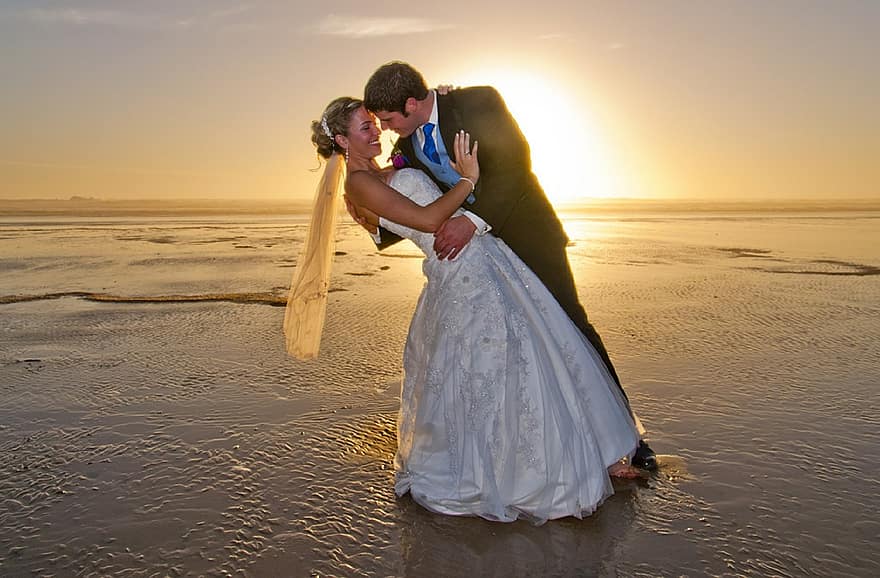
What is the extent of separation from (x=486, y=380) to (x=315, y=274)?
4.68ft

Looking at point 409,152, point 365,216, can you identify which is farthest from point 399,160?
point 365,216

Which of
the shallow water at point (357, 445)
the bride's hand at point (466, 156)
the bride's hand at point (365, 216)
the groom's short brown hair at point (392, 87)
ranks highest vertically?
the groom's short brown hair at point (392, 87)

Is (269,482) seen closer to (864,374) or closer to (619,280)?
(864,374)

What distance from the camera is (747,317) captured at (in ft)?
26.1

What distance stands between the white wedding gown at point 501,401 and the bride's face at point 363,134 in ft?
0.69

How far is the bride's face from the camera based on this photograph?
11.4 feet

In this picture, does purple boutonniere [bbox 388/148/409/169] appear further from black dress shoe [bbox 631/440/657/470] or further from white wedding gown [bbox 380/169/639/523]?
black dress shoe [bbox 631/440/657/470]

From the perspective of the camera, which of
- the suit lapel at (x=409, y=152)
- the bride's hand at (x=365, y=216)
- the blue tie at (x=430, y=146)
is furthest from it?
the bride's hand at (x=365, y=216)

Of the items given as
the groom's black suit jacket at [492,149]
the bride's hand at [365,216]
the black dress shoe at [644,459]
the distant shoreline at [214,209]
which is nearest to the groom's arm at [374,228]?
the bride's hand at [365,216]

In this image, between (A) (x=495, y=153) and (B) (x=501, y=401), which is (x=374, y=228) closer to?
(A) (x=495, y=153)

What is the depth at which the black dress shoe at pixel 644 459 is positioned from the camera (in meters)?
3.82

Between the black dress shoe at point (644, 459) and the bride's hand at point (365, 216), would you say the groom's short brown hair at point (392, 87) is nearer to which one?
the bride's hand at point (365, 216)

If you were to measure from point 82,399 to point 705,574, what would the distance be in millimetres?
4628

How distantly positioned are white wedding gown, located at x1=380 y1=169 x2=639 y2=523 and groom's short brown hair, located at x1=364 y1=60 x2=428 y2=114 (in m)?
0.42
